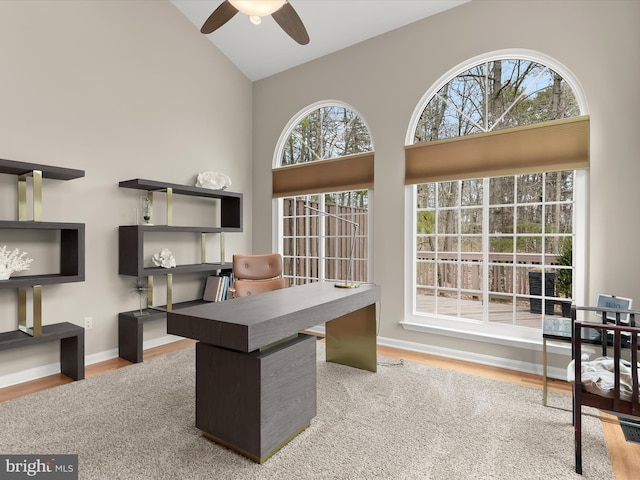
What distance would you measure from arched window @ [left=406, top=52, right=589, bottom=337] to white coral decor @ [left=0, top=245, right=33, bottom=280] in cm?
334

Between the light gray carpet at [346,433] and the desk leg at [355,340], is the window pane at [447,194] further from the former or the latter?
the light gray carpet at [346,433]

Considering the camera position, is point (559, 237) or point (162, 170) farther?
point (162, 170)

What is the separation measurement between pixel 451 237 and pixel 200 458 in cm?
276

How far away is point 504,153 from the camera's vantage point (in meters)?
3.08

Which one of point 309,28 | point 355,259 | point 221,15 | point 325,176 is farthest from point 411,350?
point 309,28

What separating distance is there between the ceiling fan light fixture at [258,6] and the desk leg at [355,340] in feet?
7.20

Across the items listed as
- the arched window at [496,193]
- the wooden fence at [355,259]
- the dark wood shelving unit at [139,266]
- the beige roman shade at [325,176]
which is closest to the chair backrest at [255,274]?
the dark wood shelving unit at [139,266]

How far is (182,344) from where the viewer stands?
3.88m

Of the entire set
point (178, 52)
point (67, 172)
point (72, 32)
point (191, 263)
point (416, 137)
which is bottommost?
point (191, 263)

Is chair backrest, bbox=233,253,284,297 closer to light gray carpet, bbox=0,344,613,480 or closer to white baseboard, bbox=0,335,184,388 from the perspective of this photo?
light gray carpet, bbox=0,344,613,480

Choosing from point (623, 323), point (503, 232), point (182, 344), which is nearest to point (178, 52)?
point (182, 344)

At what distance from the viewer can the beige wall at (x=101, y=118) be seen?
2.86 m

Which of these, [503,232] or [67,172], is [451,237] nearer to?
[503,232]

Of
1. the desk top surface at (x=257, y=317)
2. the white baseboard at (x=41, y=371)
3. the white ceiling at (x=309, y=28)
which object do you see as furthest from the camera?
the white ceiling at (x=309, y=28)
